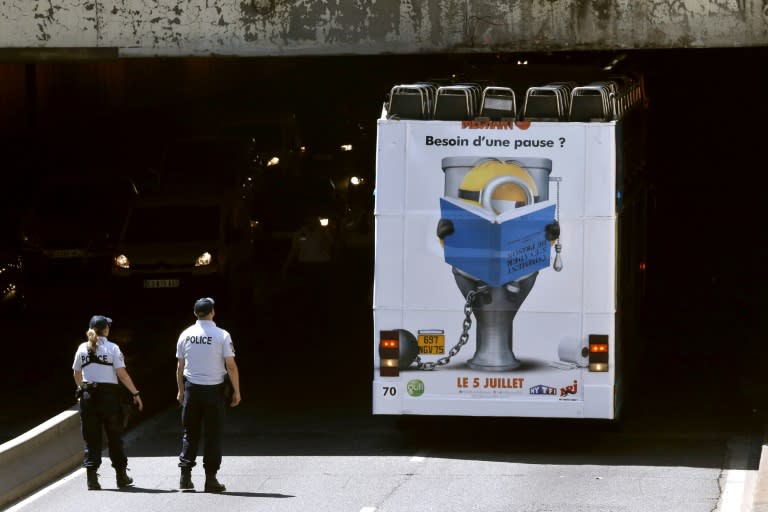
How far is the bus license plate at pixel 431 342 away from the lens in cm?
1481

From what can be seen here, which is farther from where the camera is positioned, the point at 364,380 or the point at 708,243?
the point at 708,243

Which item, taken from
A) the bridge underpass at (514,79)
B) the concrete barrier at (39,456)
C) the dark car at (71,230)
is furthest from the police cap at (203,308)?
the dark car at (71,230)

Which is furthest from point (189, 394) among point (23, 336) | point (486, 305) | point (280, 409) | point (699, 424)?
point (23, 336)

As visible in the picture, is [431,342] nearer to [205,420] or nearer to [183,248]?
[205,420]

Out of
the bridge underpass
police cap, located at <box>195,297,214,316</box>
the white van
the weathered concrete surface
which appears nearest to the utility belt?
police cap, located at <box>195,297,214,316</box>

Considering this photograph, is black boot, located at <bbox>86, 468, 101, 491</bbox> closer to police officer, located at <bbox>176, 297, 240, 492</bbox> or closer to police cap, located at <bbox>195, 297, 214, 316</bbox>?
police officer, located at <bbox>176, 297, 240, 492</bbox>

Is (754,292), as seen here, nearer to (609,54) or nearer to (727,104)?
(609,54)

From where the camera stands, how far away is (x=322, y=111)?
4950 centimetres

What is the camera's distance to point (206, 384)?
1362 cm

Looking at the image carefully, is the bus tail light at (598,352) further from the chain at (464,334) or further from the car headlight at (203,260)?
the car headlight at (203,260)

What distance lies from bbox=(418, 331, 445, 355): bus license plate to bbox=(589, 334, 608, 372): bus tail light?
4.72 ft

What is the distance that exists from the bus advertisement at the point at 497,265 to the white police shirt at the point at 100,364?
2.60m

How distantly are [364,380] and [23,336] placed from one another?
6.64 m

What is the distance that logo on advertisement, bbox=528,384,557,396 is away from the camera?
1474cm
